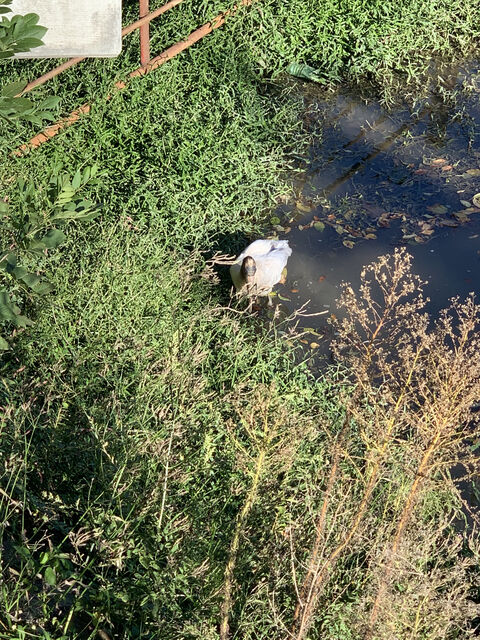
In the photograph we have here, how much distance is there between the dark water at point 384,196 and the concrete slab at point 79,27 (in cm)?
160

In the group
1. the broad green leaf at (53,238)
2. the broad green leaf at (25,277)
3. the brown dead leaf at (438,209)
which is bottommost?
the brown dead leaf at (438,209)

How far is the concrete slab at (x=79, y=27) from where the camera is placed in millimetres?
4324

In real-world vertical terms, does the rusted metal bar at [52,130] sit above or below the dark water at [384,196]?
above

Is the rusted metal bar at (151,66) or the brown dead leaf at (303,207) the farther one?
the brown dead leaf at (303,207)

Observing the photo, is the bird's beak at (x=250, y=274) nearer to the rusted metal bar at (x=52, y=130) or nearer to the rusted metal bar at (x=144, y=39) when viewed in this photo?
the rusted metal bar at (x=52, y=130)

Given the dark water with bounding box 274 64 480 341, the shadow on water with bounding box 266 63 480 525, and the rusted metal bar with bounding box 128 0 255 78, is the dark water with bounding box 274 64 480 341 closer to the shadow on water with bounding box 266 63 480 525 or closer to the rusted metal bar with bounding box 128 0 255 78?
A: the shadow on water with bounding box 266 63 480 525

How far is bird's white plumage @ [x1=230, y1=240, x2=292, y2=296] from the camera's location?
4.58 meters

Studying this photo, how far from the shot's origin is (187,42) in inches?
237

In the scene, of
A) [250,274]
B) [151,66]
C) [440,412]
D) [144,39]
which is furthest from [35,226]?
[151,66]

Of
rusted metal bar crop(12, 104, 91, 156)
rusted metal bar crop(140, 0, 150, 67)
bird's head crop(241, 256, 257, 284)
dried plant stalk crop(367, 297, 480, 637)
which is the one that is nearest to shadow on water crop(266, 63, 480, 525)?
bird's head crop(241, 256, 257, 284)

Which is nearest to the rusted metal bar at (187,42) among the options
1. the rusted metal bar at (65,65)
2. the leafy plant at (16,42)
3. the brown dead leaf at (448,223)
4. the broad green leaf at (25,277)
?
the rusted metal bar at (65,65)

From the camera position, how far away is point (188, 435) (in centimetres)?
342

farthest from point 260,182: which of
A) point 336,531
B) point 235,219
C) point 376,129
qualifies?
point 336,531

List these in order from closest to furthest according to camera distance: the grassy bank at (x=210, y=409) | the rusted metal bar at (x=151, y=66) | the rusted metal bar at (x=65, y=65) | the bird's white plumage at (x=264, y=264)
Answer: the grassy bank at (x=210, y=409), the bird's white plumage at (x=264, y=264), the rusted metal bar at (x=65, y=65), the rusted metal bar at (x=151, y=66)
